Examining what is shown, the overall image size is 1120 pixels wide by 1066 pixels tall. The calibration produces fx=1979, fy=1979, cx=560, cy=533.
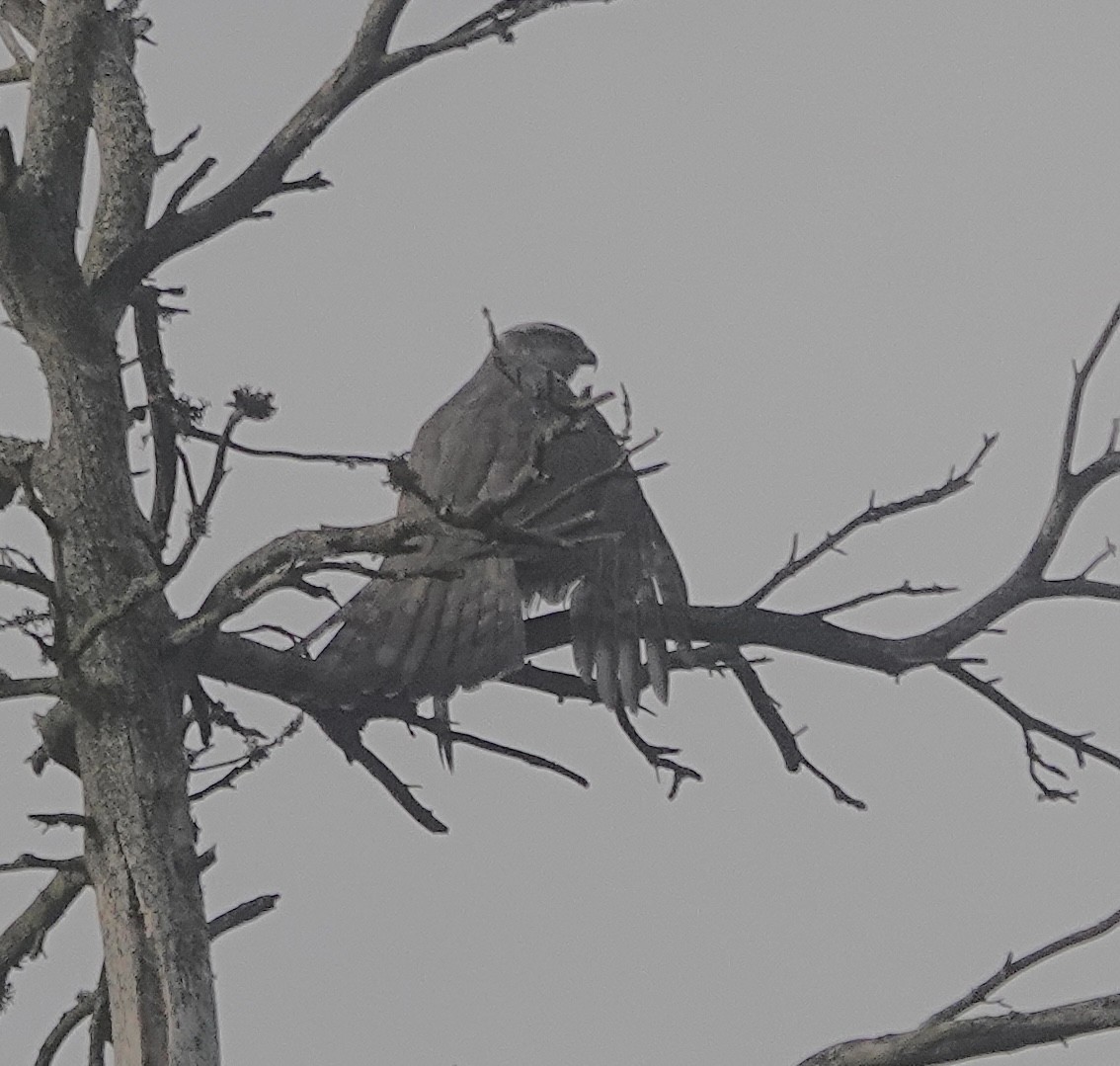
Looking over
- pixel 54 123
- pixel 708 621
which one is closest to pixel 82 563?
pixel 54 123

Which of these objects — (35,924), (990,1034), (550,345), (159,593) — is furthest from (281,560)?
(550,345)

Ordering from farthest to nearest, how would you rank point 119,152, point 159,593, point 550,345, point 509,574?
point 550,345 < point 509,574 < point 119,152 < point 159,593

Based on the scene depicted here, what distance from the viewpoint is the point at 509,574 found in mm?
5113

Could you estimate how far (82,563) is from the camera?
380 centimetres

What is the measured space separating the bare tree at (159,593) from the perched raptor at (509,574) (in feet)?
0.33

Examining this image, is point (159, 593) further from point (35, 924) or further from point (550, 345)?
point (550, 345)

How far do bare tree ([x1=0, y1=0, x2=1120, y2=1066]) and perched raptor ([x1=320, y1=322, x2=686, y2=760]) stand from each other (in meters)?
0.10

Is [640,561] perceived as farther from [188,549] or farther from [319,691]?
[188,549]

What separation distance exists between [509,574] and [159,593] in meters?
1.71

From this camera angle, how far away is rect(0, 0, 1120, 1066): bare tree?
3512 mm

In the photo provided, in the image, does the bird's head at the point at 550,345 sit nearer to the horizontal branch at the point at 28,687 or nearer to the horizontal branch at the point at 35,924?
the horizontal branch at the point at 35,924

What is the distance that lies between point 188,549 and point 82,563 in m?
0.52

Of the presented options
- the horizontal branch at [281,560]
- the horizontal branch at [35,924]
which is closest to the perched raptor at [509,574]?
the horizontal branch at [281,560]

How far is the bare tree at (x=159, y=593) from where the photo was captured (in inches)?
138
